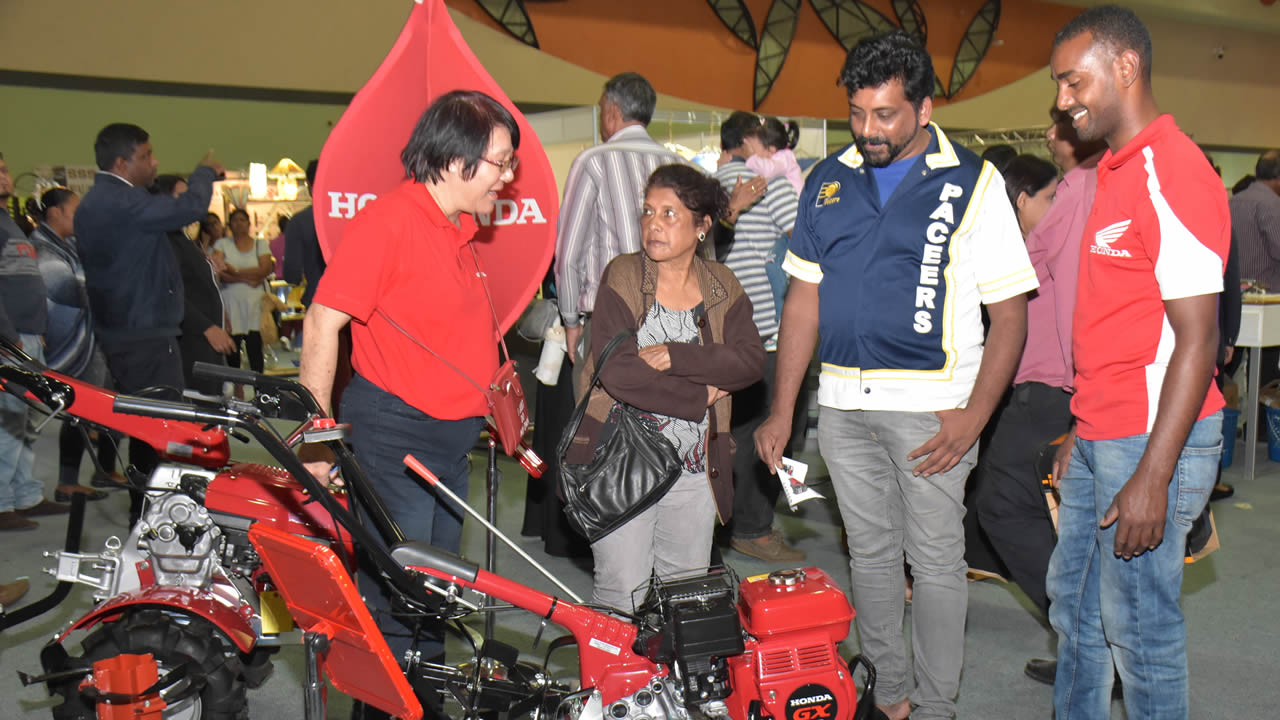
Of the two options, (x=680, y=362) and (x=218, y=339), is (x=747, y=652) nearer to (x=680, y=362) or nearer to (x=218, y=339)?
(x=680, y=362)

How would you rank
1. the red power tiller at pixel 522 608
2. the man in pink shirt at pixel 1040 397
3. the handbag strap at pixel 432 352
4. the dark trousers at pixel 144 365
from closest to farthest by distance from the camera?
the red power tiller at pixel 522 608 < the handbag strap at pixel 432 352 < the man in pink shirt at pixel 1040 397 < the dark trousers at pixel 144 365

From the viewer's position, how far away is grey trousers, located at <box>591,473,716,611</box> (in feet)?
7.99

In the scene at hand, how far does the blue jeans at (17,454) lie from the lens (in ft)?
15.0

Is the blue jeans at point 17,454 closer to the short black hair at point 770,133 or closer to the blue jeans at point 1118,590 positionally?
the short black hair at point 770,133

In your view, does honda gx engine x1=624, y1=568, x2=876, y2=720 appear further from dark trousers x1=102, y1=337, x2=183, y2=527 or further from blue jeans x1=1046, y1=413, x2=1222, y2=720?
dark trousers x1=102, y1=337, x2=183, y2=527

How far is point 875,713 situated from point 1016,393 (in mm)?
1161

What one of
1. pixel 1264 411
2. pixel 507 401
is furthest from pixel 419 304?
pixel 1264 411

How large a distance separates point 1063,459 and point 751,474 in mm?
1963

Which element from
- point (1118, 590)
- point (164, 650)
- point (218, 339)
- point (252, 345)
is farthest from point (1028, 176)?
point (252, 345)

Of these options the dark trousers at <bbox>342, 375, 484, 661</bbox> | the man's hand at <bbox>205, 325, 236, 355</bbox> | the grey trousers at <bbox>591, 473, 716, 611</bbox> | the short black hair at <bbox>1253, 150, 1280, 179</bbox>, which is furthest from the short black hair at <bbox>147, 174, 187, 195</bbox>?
the short black hair at <bbox>1253, 150, 1280, 179</bbox>

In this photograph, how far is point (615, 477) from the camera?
2.36 meters

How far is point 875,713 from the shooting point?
2395 millimetres

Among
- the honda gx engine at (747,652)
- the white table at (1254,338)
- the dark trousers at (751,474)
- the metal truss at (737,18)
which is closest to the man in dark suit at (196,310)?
the dark trousers at (751,474)

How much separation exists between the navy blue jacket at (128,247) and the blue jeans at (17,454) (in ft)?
2.09
